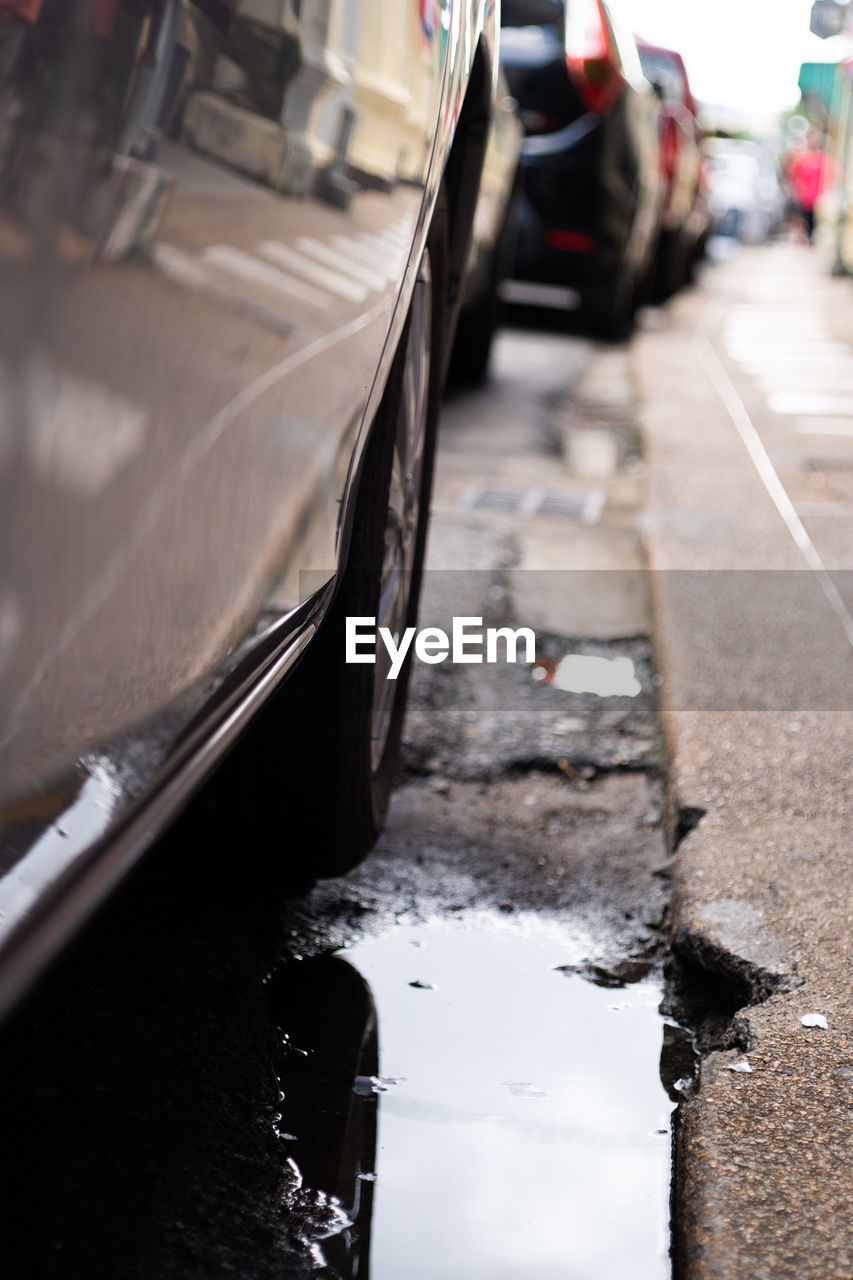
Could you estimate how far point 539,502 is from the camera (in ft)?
15.1

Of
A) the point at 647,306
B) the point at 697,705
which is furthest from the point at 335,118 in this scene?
the point at 647,306

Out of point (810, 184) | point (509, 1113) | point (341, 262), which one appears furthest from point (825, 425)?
point (810, 184)

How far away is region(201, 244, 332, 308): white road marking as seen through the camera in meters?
1.02

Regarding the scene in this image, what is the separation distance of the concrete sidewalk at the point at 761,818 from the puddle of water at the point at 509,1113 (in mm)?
71

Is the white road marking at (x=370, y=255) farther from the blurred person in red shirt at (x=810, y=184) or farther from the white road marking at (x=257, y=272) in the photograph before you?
the blurred person in red shirt at (x=810, y=184)

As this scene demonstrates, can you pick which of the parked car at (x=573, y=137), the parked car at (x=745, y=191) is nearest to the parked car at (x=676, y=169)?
the parked car at (x=573, y=137)

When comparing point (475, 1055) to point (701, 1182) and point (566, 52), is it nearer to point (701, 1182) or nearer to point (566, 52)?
point (701, 1182)

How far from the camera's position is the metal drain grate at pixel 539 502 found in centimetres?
444

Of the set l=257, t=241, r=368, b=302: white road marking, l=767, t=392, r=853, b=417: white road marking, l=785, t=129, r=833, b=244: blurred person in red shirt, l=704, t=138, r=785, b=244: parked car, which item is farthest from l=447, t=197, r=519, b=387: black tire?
l=704, t=138, r=785, b=244: parked car

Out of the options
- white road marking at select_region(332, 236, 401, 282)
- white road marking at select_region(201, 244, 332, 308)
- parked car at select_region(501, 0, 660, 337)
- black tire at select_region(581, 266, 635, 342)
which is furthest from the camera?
black tire at select_region(581, 266, 635, 342)

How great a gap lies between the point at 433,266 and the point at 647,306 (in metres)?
9.74

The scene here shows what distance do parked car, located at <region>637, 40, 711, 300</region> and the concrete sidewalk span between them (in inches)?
208

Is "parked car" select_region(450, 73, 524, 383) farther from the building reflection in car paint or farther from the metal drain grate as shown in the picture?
the building reflection in car paint

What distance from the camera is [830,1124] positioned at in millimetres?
1504
